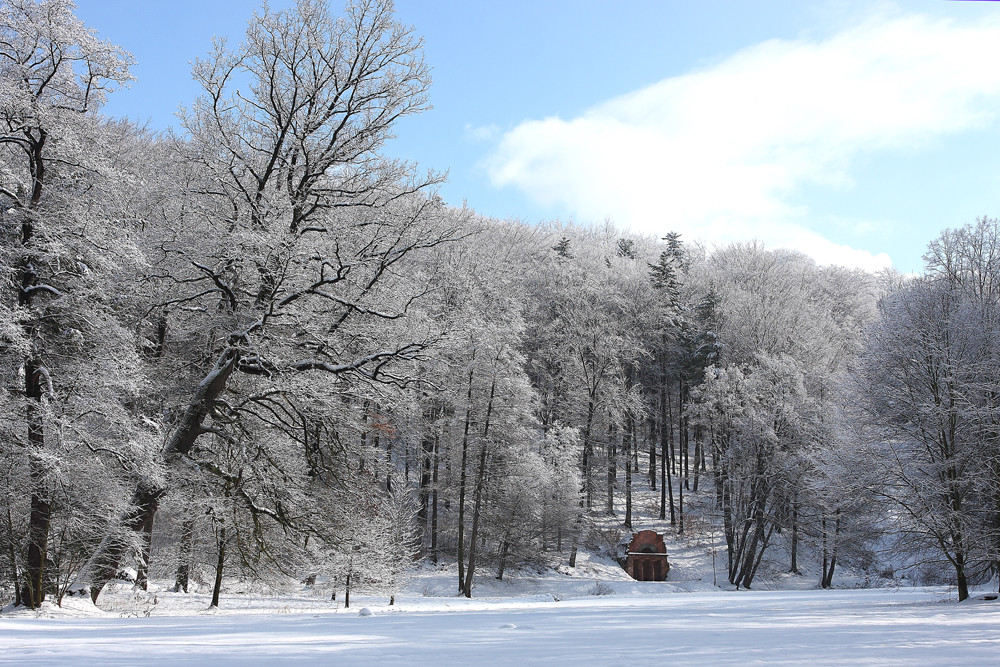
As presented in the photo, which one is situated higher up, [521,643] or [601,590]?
[521,643]

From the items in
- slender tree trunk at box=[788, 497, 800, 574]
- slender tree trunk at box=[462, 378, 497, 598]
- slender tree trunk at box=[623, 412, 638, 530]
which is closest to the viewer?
slender tree trunk at box=[462, 378, 497, 598]

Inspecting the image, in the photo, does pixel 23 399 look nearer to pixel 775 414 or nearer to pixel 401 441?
pixel 401 441

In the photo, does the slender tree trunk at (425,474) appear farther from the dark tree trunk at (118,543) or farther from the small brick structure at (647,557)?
the dark tree trunk at (118,543)

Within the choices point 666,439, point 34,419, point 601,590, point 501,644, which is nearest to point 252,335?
point 34,419

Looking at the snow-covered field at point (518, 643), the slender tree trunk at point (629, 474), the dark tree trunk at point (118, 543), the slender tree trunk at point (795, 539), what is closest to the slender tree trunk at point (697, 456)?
the slender tree trunk at point (629, 474)

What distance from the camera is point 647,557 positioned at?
37.7 m

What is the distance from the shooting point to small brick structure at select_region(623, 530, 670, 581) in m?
37.4

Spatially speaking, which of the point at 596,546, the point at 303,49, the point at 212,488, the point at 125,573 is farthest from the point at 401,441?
the point at 303,49

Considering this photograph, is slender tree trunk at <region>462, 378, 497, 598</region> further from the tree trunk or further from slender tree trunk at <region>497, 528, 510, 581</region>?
the tree trunk

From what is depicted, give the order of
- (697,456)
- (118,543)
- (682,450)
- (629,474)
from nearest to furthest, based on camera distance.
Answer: (118,543) → (629,474) → (682,450) → (697,456)

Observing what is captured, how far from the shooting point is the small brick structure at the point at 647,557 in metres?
37.4

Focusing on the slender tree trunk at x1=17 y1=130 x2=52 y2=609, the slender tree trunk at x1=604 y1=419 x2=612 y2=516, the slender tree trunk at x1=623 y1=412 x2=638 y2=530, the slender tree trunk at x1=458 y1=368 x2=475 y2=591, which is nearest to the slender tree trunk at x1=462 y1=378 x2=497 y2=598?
the slender tree trunk at x1=458 y1=368 x2=475 y2=591

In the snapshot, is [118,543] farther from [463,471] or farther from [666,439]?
[666,439]

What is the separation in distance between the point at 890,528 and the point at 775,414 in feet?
56.3
